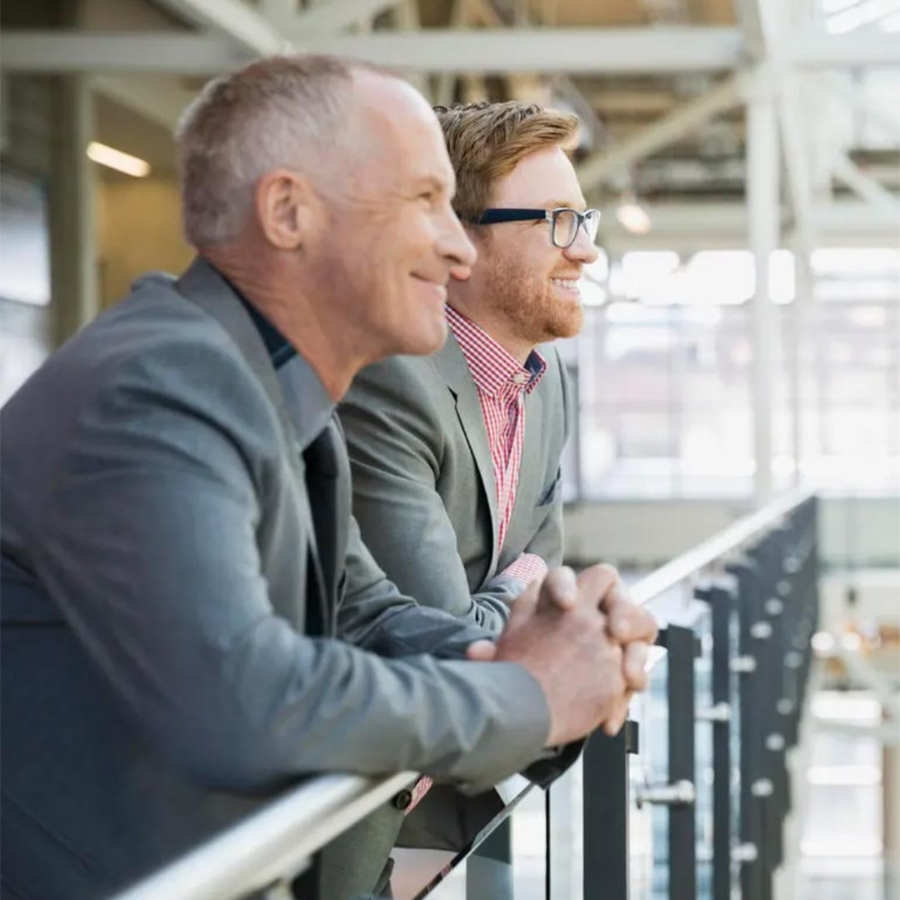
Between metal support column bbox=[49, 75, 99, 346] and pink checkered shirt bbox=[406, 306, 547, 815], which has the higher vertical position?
metal support column bbox=[49, 75, 99, 346]

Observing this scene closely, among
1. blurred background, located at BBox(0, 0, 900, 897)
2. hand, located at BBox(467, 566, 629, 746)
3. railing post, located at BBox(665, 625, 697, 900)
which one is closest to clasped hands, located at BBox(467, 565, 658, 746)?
hand, located at BBox(467, 566, 629, 746)

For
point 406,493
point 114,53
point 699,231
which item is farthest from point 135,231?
point 406,493

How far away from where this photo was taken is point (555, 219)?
2352mm

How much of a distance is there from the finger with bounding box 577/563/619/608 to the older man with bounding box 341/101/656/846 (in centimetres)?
51

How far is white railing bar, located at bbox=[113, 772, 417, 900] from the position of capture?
0.93 metres

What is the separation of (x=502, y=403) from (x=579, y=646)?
96 cm

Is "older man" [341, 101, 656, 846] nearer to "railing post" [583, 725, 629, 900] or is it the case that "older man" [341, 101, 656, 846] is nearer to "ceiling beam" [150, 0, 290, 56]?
"railing post" [583, 725, 629, 900]

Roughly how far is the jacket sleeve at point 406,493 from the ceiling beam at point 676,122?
6935 mm

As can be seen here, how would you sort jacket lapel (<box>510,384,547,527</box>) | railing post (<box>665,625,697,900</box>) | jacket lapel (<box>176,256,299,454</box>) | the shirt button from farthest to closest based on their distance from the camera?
railing post (<box>665,625,697,900</box>) → jacket lapel (<box>510,384,547,527</box>) → the shirt button → jacket lapel (<box>176,256,299,454</box>)

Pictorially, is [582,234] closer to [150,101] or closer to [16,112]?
[16,112]

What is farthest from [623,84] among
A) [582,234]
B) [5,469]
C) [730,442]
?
[5,469]

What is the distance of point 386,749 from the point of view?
1260 millimetres

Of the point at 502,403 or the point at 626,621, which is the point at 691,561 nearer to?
the point at 502,403

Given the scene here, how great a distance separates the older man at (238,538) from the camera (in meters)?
1.20
